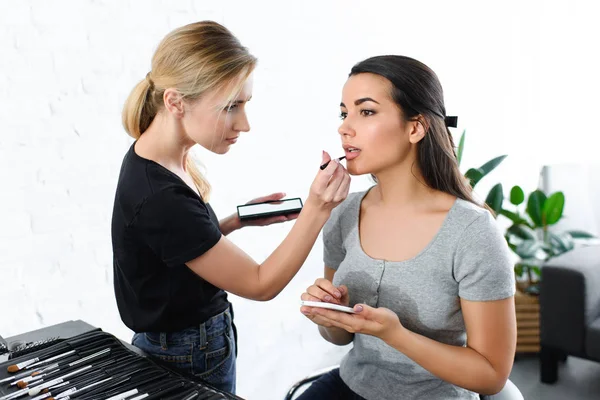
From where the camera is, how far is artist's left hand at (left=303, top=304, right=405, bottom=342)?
0.95m

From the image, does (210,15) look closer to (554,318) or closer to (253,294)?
(253,294)

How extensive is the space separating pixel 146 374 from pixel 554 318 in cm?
193

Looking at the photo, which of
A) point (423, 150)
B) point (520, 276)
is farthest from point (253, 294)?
point (520, 276)

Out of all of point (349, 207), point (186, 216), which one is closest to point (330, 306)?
point (186, 216)

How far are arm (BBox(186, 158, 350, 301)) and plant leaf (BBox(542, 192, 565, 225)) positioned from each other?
189cm

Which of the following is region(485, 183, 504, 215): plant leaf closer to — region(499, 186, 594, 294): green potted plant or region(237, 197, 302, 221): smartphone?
region(499, 186, 594, 294): green potted plant

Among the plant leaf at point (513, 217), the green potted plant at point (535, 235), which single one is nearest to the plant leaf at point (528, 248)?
the green potted plant at point (535, 235)

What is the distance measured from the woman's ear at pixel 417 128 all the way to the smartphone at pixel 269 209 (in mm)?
332

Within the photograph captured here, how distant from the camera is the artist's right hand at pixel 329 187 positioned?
109 centimetres

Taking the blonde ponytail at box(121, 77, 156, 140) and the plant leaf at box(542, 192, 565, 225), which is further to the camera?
the plant leaf at box(542, 192, 565, 225)

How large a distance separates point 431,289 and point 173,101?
61 cm

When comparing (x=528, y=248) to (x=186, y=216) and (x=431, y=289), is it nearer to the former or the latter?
(x=431, y=289)

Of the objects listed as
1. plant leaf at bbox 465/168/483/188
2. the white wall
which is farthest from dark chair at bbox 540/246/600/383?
the white wall

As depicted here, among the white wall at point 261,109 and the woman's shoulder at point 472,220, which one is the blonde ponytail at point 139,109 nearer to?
the white wall at point 261,109
